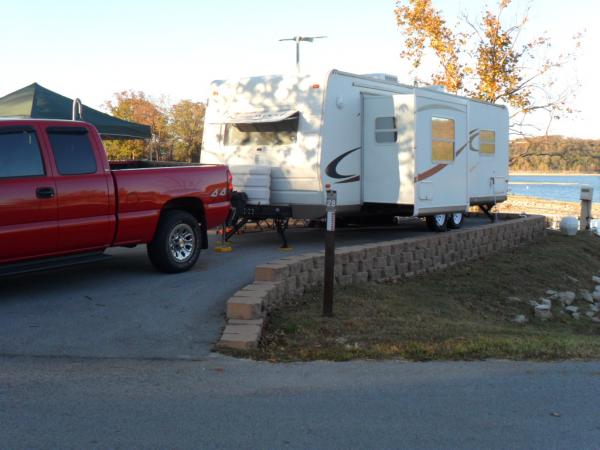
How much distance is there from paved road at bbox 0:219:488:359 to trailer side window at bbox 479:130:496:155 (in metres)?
7.73

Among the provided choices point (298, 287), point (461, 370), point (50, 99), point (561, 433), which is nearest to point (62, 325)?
point (298, 287)

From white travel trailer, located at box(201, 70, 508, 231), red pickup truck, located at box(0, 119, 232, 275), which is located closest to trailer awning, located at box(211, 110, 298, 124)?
white travel trailer, located at box(201, 70, 508, 231)

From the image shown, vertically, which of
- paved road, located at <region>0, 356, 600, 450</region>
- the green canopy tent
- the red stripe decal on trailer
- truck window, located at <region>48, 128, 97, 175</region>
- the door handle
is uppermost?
the green canopy tent

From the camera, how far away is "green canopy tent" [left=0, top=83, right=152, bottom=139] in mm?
13258

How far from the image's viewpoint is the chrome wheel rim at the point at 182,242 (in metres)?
9.16

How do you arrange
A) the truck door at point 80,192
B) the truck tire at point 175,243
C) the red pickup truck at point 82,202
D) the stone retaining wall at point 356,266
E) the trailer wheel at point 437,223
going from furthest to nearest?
the trailer wheel at point 437,223
the truck tire at point 175,243
the truck door at point 80,192
the red pickup truck at point 82,202
the stone retaining wall at point 356,266

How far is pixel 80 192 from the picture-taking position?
784 centimetres

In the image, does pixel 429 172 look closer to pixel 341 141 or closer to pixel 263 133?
pixel 341 141

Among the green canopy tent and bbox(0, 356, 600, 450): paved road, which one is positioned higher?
the green canopy tent

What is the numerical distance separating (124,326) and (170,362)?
3.72 feet

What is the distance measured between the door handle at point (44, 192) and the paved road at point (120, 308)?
3.96 ft

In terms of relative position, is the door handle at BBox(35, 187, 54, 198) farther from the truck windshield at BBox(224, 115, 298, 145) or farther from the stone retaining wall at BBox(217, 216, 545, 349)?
the truck windshield at BBox(224, 115, 298, 145)

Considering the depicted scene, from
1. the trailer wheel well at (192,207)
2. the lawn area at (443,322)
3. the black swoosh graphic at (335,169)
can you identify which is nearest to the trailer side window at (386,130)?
the black swoosh graphic at (335,169)

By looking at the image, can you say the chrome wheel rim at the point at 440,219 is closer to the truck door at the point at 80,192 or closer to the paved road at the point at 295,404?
the truck door at the point at 80,192
